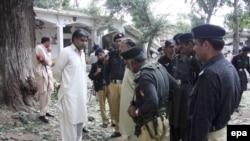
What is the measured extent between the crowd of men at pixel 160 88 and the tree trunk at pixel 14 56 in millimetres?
612

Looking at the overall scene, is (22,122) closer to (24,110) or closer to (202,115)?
(24,110)

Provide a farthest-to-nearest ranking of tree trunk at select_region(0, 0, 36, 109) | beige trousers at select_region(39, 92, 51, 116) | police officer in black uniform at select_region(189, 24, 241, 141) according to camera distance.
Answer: tree trunk at select_region(0, 0, 36, 109) < beige trousers at select_region(39, 92, 51, 116) < police officer in black uniform at select_region(189, 24, 241, 141)

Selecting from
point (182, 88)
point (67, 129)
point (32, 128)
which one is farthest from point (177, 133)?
point (32, 128)

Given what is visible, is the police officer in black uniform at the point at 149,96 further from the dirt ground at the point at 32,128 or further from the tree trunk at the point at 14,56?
the tree trunk at the point at 14,56

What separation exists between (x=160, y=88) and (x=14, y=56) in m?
4.55

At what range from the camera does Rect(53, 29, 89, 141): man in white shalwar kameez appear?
4.68 m

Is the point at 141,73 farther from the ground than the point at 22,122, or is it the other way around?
the point at 141,73

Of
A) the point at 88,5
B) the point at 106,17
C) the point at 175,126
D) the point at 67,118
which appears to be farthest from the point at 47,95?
the point at 88,5

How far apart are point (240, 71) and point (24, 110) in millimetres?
5574

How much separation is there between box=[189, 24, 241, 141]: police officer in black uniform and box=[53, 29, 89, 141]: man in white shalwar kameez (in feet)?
8.16

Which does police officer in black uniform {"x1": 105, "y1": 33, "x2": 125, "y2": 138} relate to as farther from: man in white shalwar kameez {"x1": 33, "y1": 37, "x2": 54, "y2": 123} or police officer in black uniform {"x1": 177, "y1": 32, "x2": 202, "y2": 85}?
police officer in black uniform {"x1": 177, "y1": 32, "x2": 202, "y2": 85}

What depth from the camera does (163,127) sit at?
11.1 feet

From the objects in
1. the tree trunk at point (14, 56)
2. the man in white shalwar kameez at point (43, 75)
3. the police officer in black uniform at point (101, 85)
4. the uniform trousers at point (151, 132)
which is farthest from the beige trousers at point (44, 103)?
the uniform trousers at point (151, 132)

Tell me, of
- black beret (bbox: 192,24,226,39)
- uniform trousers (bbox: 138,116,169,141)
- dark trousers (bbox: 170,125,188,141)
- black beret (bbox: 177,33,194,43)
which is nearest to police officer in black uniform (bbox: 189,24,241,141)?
black beret (bbox: 192,24,226,39)
